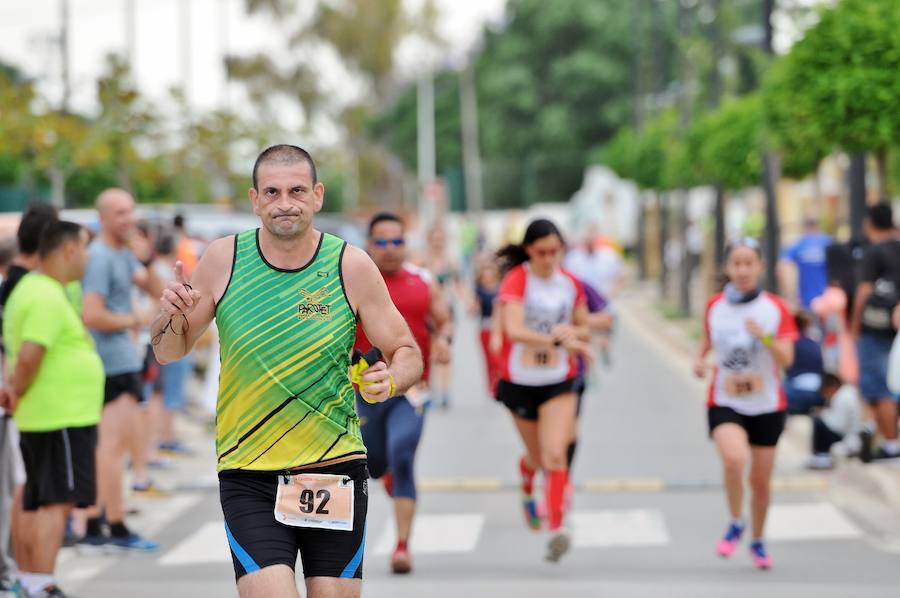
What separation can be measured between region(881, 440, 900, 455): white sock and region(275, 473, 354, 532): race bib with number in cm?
792

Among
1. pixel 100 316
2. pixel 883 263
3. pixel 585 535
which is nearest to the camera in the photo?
pixel 100 316

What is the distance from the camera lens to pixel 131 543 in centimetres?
987

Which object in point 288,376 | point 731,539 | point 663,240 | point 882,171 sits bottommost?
point 731,539

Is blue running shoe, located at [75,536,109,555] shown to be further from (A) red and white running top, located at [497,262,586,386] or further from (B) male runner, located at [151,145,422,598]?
(B) male runner, located at [151,145,422,598]

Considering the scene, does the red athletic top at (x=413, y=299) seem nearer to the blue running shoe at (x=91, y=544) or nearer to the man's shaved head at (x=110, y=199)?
the man's shaved head at (x=110, y=199)

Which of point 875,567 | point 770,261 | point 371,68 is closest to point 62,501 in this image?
point 875,567

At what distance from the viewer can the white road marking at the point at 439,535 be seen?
9.88 meters

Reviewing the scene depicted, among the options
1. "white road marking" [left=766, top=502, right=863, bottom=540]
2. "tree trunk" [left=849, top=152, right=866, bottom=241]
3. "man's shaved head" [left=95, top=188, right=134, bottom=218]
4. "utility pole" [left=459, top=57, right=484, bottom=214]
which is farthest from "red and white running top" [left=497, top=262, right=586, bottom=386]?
"utility pole" [left=459, top=57, right=484, bottom=214]

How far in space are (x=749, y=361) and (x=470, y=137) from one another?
216 feet

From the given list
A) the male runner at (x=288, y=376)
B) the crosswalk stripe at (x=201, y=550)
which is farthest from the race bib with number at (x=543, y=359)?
the male runner at (x=288, y=376)

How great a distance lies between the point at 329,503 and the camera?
4996 millimetres

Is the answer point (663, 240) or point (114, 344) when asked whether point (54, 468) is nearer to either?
point (114, 344)

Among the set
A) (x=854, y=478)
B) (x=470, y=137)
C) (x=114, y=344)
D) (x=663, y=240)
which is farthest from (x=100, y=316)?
(x=470, y=137)

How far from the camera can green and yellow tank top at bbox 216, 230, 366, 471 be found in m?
5.00
